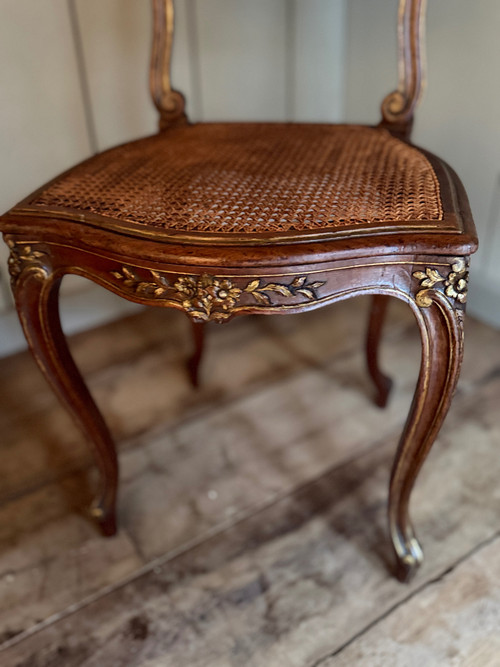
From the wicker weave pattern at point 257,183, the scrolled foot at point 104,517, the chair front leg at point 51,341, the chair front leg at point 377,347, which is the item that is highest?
the wicker weave pattern at point 257,183

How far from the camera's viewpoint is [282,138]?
0.74 m

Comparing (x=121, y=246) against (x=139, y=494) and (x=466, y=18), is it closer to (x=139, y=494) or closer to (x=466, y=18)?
(x=139, y=494)

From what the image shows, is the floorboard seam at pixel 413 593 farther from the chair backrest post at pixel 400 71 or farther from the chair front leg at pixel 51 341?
the chair backrest post at pixel 400 71

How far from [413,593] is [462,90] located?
2.84 ft

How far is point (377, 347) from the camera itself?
0.92 meters

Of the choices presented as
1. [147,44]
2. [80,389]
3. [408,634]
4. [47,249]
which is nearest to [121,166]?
[47,249]

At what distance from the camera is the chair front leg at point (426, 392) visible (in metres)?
0.52

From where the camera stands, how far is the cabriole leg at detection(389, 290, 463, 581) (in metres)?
0.53

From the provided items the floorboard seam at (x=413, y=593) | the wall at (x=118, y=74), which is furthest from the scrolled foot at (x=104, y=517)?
the wall at (x=118, y=74)

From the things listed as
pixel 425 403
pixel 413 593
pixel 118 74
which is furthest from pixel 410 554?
pixel 118 74

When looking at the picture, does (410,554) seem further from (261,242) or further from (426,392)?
(261,242)

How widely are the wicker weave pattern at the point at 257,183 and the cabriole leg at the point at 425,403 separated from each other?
0.29 feet

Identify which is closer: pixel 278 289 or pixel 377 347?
pixel 278 289

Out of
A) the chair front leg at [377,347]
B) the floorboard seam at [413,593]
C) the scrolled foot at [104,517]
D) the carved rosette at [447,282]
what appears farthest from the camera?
the chair front leg at [377,347]
